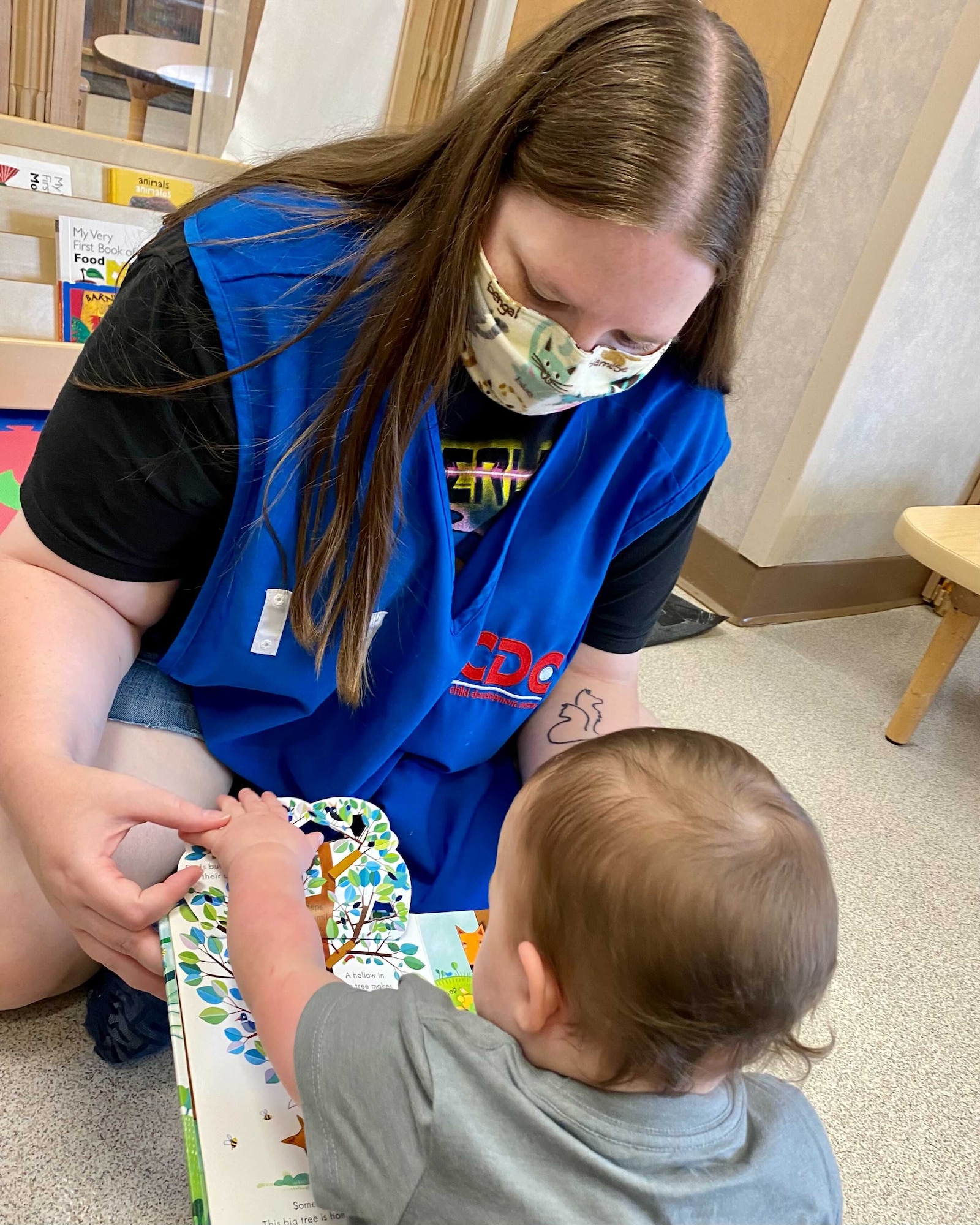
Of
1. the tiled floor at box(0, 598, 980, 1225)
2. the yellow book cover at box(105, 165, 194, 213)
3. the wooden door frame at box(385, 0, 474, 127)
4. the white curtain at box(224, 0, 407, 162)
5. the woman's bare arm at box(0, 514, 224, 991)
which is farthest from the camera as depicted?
the wooden door frame at box(385, 0, 474, 127)

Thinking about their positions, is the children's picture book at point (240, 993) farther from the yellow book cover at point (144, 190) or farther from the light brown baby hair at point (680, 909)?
the yellow book cover at point (144, 190)

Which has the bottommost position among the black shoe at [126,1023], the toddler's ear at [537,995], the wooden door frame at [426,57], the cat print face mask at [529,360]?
the black shoe at [126,1023]

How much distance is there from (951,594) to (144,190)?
64.5 inches

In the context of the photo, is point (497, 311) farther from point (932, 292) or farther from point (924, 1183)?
point (932, 292)

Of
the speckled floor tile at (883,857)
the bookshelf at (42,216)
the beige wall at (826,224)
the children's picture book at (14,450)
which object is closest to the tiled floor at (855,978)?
the speckled floor tile at (883,857)

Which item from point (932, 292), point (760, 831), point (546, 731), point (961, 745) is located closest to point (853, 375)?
point (932, 292)

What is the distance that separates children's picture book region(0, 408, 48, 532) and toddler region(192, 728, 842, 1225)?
100 cm

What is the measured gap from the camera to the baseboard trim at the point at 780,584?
2.06 m

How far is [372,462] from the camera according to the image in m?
0.70

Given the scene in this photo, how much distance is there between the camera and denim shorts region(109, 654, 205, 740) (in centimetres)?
84

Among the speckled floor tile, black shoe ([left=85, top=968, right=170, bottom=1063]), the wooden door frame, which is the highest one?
the wooden door frame

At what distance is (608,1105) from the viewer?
0.52 m

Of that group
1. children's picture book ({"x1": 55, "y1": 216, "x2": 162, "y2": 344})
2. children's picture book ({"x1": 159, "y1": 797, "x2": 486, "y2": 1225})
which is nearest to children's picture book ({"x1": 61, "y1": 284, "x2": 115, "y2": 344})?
children's picture book ({"x1": 55, "y1": 216, "x2": 162, "y2": 344})

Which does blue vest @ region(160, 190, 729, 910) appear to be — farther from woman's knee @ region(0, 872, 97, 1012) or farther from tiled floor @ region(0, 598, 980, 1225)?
tiled floor @ region(0, 598, 980, 1225)
